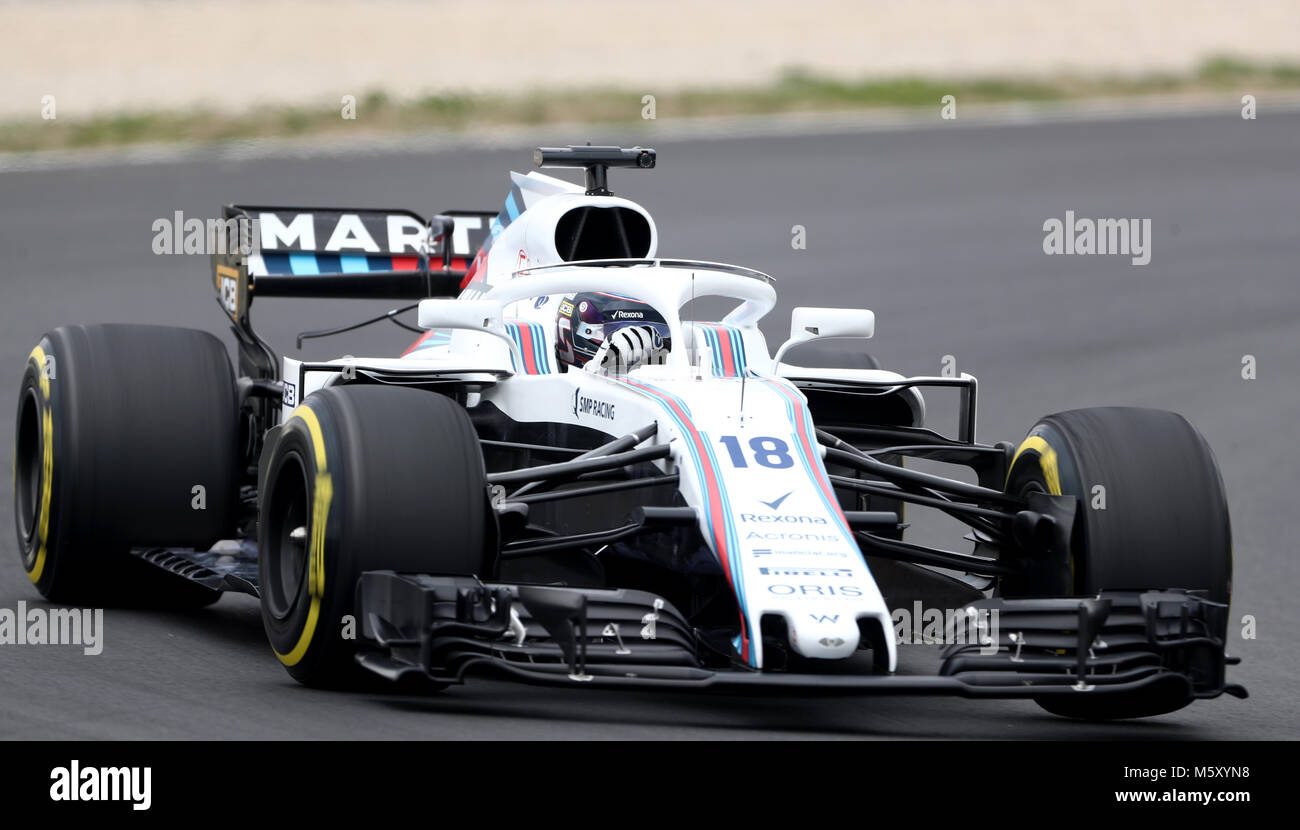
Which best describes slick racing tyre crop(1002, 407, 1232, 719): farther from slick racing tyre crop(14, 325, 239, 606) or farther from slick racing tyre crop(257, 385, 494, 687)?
slick racing tyre crop(14, 325, 239, 606)

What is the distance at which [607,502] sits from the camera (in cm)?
805

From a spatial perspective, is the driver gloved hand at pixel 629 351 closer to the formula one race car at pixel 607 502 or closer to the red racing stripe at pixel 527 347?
the formula one race car at pixel 607 502

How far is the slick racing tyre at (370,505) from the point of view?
685 cm

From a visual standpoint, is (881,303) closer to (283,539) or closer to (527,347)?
(527,347)

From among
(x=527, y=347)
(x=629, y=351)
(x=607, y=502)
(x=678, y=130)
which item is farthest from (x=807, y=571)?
(x=678, y=130)

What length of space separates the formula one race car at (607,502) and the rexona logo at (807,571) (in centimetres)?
2

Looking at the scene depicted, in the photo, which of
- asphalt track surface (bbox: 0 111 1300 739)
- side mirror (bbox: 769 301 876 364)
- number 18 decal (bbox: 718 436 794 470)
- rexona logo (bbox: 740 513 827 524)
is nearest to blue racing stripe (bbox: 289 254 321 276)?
asphalt track surface (bbox: 0 111 1300 739)

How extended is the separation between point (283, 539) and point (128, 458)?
5.01 ft

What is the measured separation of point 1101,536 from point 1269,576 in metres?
4.06

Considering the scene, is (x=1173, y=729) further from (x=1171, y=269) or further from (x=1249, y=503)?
(x=1171, y=269)

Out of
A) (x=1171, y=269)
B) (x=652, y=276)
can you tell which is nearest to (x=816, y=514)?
(x=652, y=276)

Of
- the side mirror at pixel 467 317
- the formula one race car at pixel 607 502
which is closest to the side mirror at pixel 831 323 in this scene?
the formula one race car at pixel 607 502

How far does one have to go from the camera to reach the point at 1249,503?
13.0 meters
